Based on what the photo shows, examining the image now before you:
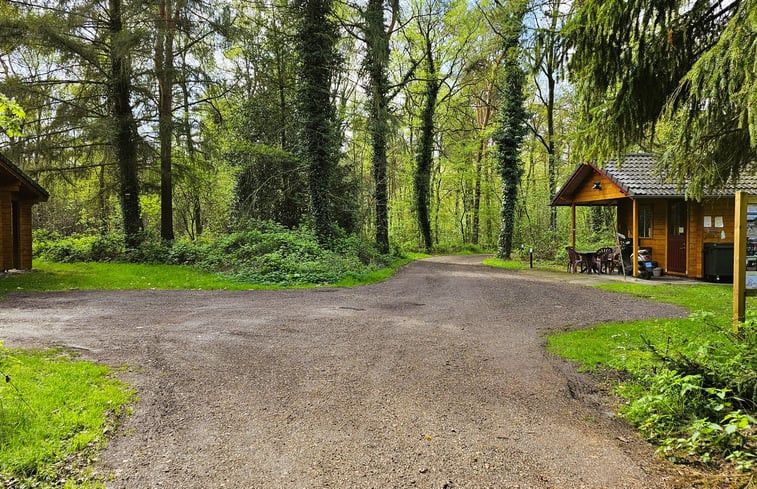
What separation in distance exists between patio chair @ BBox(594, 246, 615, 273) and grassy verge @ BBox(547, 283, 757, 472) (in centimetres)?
955

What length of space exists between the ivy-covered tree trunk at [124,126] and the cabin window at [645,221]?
1828 centimetres

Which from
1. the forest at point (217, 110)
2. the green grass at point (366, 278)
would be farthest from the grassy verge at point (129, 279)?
the forest at point (217, 110)

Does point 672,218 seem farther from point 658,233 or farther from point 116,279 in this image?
point 116,279

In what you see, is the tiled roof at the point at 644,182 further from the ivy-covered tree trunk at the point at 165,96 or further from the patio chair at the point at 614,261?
the ivy-covered tree trunk at the point at 165,96

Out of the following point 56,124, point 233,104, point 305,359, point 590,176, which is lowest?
point 305,359

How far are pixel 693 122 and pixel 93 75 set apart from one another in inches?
727

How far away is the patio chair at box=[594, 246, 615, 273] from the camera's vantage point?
14.7 metres

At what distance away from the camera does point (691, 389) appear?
3420mm

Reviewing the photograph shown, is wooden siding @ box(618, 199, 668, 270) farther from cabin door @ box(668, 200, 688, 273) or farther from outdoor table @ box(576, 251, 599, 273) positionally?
outdoor table @ box(576, 251, 599, 273)

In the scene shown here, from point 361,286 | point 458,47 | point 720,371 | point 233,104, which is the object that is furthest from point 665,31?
point 458,47

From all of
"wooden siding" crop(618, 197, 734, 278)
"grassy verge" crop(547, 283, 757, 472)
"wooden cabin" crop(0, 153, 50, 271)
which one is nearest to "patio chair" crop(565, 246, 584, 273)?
"wooden siding" crop(618, 197, 734, 278)

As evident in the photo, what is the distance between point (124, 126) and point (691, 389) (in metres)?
18.0

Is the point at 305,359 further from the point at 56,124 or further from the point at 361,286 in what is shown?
the point at 56,124

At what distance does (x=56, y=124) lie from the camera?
1451 centimetres
